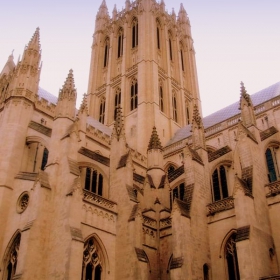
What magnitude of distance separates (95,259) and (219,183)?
402 inches

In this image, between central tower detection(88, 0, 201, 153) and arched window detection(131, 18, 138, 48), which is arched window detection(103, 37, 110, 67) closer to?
central tower detection(88, 0, 201, 153)

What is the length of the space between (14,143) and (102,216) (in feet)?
24.7

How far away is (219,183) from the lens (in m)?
23.5

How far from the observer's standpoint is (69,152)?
18219mm

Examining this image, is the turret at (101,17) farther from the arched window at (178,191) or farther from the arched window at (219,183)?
the arched window at (219,183)

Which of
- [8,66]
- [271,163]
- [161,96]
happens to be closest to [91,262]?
[271,163]

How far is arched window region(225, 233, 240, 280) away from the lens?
16.8 m

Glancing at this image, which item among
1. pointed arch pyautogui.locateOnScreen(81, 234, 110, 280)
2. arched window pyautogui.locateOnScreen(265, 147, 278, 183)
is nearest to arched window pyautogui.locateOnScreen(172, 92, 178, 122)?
arched window pyautogui.locateOnScreen(265, 147, 278, 183)

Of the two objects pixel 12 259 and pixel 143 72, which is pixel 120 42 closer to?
pixel 143 72

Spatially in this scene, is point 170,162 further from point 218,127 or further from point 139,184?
point 139,184

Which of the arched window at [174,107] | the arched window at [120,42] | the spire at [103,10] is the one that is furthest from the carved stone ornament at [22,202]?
the spire at [103,10]

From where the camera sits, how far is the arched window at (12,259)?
1711cm

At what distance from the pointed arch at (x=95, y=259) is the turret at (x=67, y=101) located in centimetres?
705

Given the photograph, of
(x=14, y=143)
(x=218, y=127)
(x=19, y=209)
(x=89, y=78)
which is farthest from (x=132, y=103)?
(x=19, y=209)
